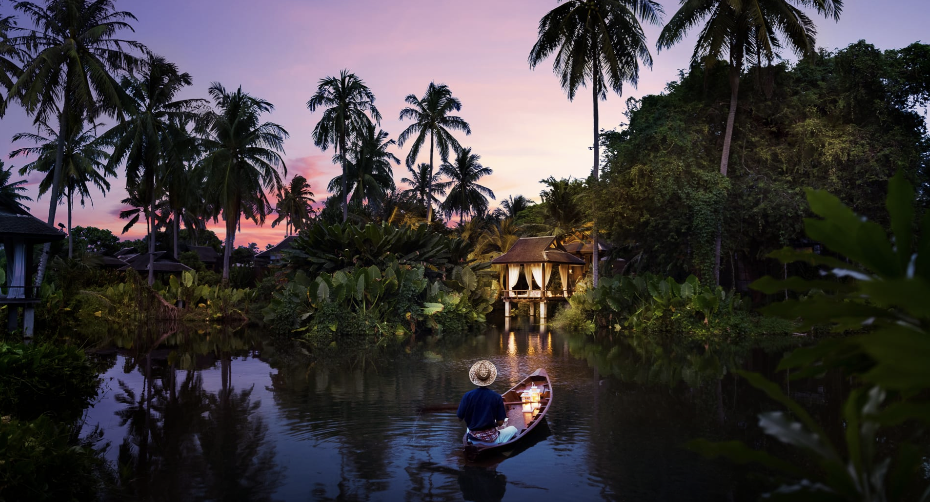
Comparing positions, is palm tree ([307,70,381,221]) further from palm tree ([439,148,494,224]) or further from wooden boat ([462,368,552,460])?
wooden boat ([462,368,552,460])

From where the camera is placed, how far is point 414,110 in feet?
159

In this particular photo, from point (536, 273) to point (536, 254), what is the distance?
1036 millimetres

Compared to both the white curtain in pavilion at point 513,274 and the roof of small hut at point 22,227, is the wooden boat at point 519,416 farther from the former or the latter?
the white curtain in pavilion at point 513,274

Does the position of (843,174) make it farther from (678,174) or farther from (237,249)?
(237,249)

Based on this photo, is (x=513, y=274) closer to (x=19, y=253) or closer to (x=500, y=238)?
(x=500, y=238)

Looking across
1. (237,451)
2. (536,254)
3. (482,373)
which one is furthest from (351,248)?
(482,373)

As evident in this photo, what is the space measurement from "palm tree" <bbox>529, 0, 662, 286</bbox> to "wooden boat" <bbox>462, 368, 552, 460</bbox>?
19.0 meters

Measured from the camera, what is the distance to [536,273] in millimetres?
35188

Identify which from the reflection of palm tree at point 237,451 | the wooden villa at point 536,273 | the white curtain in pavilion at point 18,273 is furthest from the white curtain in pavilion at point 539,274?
the reflection of palm tree at point 237,451

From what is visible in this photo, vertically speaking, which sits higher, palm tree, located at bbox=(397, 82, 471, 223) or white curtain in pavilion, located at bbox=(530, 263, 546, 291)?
palm tree, located at bbox=(397, 82, 471, 223)

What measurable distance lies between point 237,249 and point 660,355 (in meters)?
53.3

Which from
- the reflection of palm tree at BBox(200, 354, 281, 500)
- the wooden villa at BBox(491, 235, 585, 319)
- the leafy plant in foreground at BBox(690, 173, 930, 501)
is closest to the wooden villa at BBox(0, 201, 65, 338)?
the reflection of palm tree at BBox(200, 354, 281, 500)

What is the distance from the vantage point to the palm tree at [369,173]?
49375mm

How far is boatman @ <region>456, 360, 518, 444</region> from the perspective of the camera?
7.79 meters
